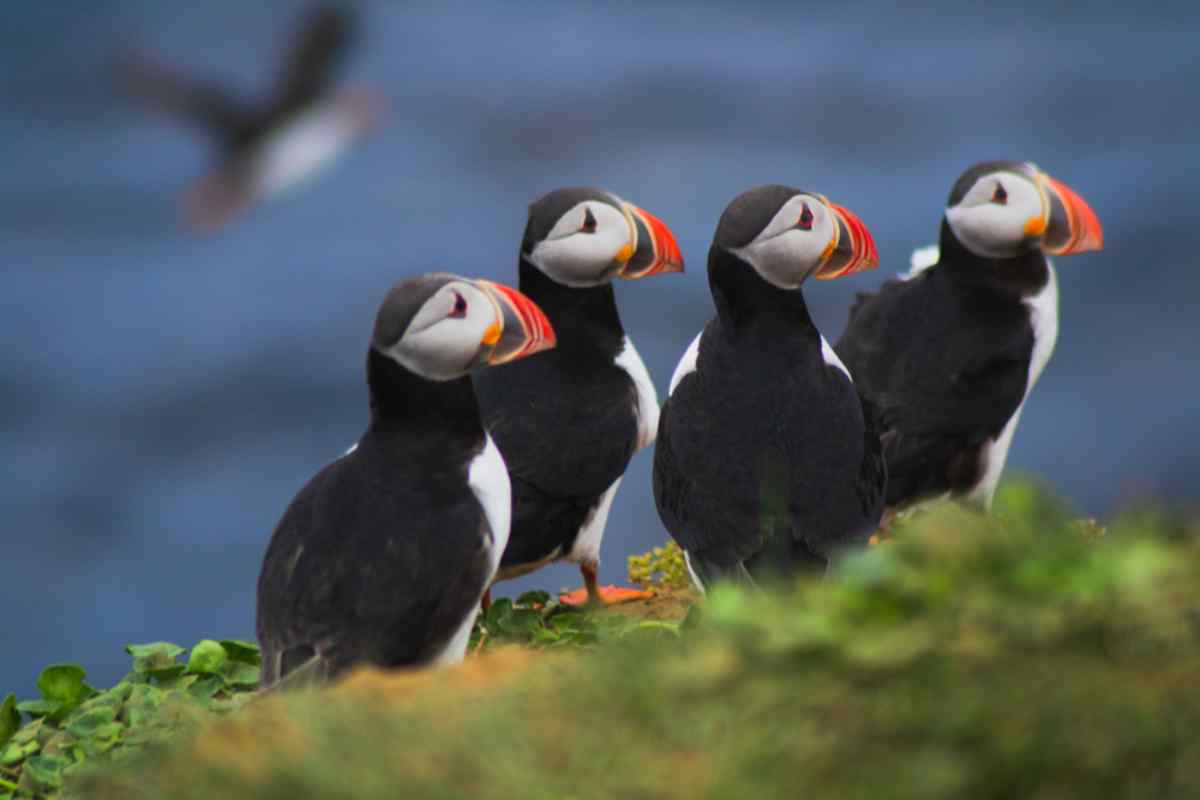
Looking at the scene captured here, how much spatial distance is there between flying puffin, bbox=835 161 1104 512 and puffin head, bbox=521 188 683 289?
3.82 ft

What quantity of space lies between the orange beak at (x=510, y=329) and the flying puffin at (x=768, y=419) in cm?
64

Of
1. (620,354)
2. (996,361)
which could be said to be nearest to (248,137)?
(620,354)

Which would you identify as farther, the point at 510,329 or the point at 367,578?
the point at 510,329

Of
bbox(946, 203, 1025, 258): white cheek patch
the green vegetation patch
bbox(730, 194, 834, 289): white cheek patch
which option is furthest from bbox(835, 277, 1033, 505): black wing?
the green vegetation patch

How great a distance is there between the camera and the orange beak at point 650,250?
6246 millimetres

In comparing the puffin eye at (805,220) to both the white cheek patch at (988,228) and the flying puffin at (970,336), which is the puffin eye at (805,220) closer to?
the flying puffin at (970,336)

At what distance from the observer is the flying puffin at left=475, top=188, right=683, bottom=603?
6129mm

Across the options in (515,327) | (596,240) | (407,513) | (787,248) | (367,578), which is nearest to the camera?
(367,578)

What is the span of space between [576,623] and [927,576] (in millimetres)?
3597

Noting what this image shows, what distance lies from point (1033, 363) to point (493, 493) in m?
3.05

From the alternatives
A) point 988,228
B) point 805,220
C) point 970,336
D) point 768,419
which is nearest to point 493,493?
point 768,419

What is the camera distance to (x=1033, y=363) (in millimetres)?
7145

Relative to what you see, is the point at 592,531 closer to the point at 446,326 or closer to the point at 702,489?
the point at 702,489

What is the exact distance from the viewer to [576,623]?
21.1 feet
